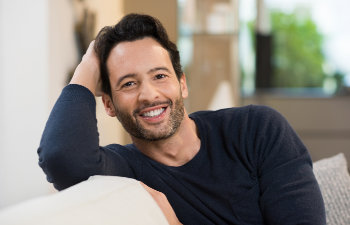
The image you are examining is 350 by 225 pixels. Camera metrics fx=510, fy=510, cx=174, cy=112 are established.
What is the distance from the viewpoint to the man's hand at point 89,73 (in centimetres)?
148

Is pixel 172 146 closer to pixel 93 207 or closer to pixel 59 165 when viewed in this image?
pixel 59 165

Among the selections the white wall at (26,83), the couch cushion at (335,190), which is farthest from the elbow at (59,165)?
the white wall at (26,83)

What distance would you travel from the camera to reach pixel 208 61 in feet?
15.5

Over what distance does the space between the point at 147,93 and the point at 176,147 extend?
7.4 inches

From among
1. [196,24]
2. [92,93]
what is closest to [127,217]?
[92,93]

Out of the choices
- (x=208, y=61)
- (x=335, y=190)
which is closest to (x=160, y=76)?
(x=335, y=190)

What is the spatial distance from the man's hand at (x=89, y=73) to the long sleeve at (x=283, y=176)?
0.48 meters

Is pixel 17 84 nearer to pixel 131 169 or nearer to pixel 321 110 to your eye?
pixel 131 169

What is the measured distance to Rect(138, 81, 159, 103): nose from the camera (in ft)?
4.74

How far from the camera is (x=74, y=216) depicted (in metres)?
0.84

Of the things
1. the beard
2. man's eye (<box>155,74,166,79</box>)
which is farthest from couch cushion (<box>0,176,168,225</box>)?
man's eye (<box>155,74,166,79</box>)

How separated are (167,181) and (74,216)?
615 mm

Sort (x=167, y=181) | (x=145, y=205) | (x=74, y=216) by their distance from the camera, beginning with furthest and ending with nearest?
(x=167, y=181) → (x=145, y=205) → (x=74, y=216)

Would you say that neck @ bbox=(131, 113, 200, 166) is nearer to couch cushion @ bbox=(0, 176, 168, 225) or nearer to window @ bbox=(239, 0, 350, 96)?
couch cushion @ bbox=(0, 176, 168, 225)
